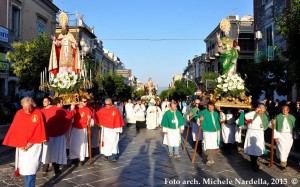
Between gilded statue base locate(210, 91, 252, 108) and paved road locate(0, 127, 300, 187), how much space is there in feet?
5.16

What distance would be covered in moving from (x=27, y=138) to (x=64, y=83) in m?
4.81

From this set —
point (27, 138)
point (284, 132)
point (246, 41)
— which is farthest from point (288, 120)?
point (246, 41)

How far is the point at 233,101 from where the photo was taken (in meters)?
10.6

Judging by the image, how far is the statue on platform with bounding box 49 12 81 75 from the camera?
11180 millimetres

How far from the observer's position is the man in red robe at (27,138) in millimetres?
5602

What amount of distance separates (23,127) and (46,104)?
2.39 m

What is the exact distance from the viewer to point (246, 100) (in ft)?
34.8

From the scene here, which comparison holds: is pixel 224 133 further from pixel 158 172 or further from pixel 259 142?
pixel 158 172

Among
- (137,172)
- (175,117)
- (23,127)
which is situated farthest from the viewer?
(175,117)

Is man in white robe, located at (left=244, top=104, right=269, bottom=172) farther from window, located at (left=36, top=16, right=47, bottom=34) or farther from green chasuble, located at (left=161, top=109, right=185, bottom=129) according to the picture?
window, located at (left=36, top=16, right=47, bottom=34)

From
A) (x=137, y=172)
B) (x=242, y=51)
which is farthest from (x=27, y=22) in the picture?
(x=242, y=51)

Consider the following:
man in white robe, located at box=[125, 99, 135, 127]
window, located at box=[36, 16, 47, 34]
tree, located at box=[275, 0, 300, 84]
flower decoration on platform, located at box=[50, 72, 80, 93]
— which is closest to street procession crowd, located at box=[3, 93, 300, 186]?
flower decoration on platform, located at box=[50, 72, 80, 93]

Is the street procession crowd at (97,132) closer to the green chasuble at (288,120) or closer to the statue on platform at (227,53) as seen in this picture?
the green chasuble at (288,120)

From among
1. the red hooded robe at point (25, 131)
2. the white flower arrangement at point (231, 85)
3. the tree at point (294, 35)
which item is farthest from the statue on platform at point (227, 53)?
the red hooded robe at point (25, 131)
